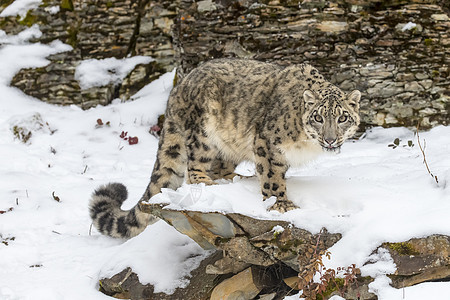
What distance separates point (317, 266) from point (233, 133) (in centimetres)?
214

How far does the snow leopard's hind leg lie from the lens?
617cm

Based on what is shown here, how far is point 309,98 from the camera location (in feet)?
17.3

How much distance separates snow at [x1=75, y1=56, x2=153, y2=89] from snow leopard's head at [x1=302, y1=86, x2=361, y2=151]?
6.41 m

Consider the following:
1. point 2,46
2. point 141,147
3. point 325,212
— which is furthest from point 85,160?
point 325,212

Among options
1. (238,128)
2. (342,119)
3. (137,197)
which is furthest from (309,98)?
(137,197)

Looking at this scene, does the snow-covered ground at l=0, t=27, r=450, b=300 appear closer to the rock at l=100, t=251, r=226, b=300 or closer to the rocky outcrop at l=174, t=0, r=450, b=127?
the rock at l=100, t=251, r=226, b=300

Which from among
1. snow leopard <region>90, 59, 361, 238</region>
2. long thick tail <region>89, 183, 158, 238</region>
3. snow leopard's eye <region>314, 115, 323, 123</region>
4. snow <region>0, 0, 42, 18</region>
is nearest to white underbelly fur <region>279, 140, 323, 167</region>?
snow leopard <region>90, 59, 361, 238</region>

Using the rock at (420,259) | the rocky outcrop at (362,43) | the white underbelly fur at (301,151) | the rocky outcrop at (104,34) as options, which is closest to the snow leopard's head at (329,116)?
the white underbelly fur at (301,151)

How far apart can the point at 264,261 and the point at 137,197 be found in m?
3.22

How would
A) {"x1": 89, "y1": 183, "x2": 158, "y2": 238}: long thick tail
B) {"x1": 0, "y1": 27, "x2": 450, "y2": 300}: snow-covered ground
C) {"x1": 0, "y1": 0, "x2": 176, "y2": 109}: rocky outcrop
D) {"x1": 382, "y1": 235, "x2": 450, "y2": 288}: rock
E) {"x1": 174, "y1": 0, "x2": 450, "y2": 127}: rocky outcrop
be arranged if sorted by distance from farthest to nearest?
{"x1": 0, "y1": 0, "x2": 176, "y2": 109}: rocky outcrop
{"x1": 174, "y1": 0, "x2": 450, "y2": 127}: rocky outcrop
{"x1": 89, "y1": 183, "x2": 158, "y2": 238}: long thick tail
{"x1": 0, "y1": 27, "x2": 450, "y2": 300}: snow-covered ground
{"x1": 382, "y1": 235, "x2": 450, "y2": 288}: rock

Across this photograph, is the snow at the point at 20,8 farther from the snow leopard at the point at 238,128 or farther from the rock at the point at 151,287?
the rock at the point at 151,287

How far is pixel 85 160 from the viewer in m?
8.77

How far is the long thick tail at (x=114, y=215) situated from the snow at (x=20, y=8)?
6838 mm

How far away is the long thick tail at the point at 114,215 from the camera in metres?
6.16
